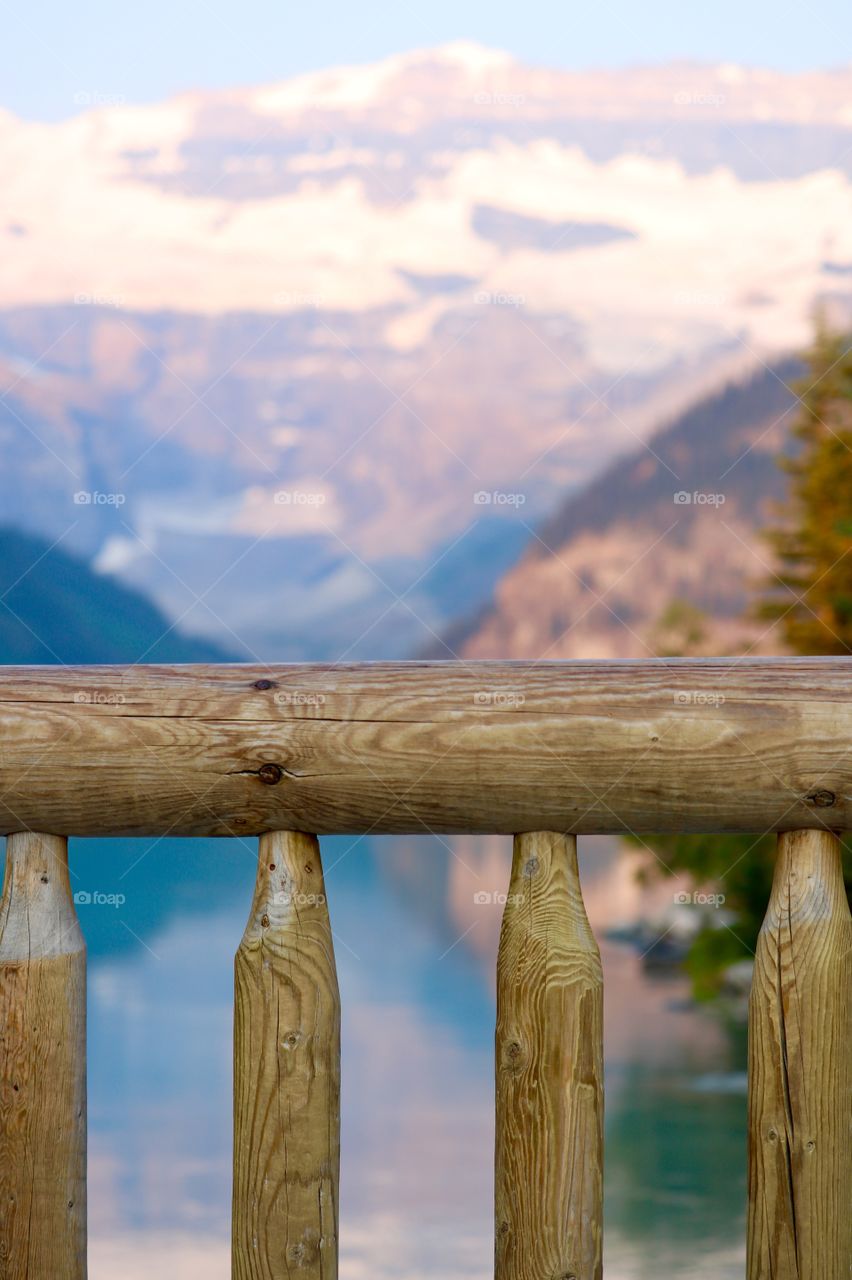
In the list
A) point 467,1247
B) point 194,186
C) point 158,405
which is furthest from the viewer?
point 194,186

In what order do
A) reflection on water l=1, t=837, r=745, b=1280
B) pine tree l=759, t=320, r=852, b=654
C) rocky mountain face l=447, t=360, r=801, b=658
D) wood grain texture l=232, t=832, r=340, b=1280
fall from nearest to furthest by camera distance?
1. wood grain texture l=232, t=832, r=340, b=1280
2. pine tree l=759, t=320, r=852, b=654
3. reflection on water l=1, t=837, r=745, b=1280
4. rocky mountain face l=447, t=360, r=801, b=658

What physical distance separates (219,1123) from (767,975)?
53.7 ft

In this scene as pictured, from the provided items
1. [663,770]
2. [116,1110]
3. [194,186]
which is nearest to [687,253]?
[194,186]

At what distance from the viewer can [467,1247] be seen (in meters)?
11.5

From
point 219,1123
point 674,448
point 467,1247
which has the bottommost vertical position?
point 467,1247

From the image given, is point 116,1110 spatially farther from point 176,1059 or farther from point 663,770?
point 663,770

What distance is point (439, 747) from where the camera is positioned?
37.3 inches
